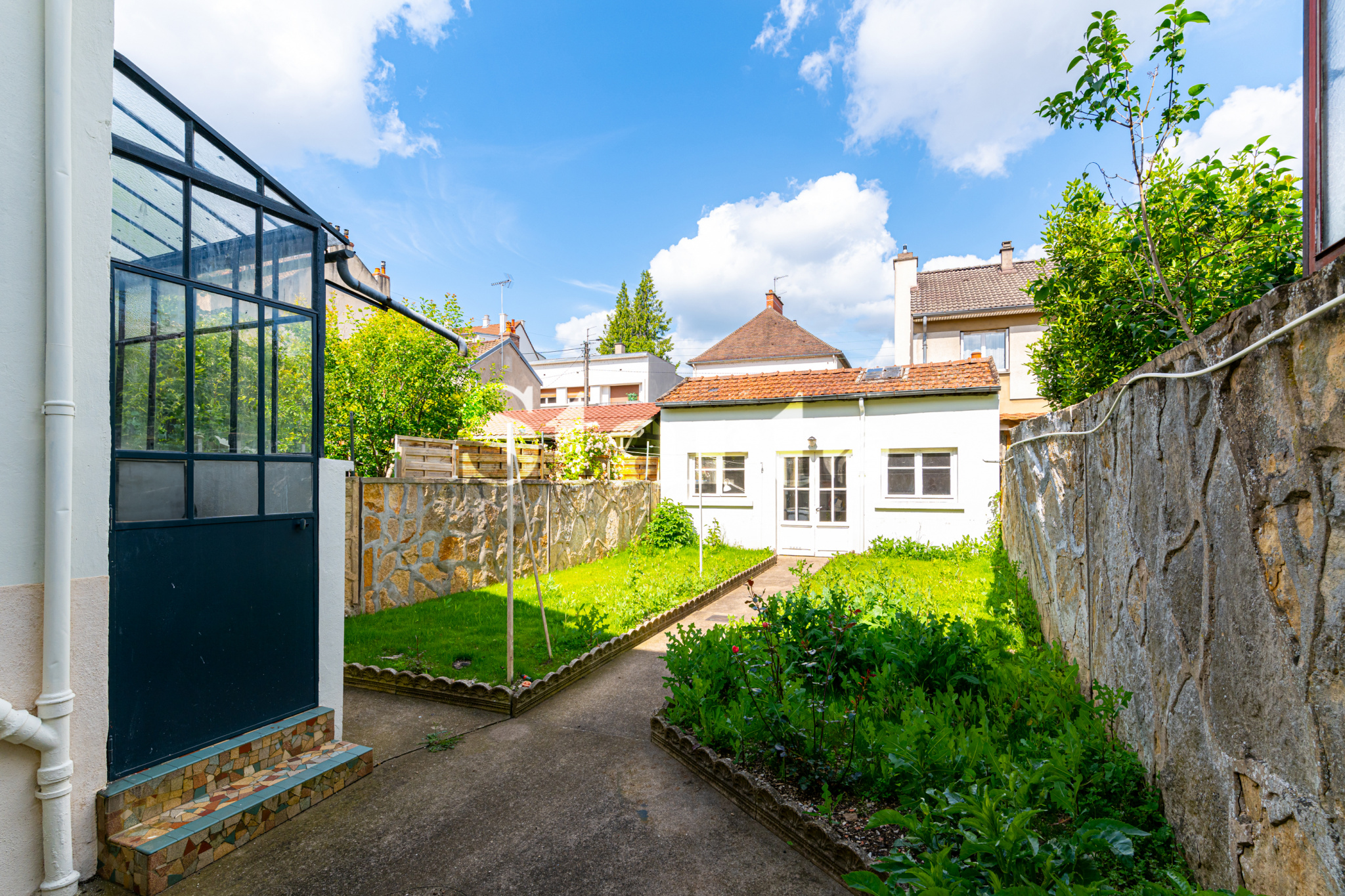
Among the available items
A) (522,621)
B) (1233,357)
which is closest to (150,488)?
(522,621)

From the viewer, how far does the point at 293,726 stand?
4.12m

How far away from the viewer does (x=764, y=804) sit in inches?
145

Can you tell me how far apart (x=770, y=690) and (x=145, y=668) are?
12.1 ft

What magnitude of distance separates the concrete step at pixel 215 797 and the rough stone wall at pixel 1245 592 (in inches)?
182

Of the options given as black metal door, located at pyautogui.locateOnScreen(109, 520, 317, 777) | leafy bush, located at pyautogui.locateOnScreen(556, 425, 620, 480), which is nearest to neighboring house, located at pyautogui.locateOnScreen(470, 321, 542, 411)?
leafy bush, located at pyautogui.locateOnScreen(556, 425, 620, 480)

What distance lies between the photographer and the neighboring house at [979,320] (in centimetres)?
1830

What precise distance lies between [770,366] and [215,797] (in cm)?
2708

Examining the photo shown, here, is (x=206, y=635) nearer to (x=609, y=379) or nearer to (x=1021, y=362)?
(x=1021, y=362)

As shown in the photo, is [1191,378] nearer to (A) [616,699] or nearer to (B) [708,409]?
(A) [616,699]

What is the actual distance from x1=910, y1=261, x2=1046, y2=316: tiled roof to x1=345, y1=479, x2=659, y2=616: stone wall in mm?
14039

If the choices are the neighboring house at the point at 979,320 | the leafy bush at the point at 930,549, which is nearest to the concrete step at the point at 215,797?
the leafy bush at the point at 930,549

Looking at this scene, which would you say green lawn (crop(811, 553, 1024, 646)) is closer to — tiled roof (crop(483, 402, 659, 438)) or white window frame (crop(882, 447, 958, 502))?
white window frame (crop(882, 447, 958, 502))

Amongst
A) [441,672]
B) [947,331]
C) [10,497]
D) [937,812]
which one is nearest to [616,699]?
[441,672]

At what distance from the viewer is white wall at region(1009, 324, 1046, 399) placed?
18188 mm
